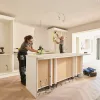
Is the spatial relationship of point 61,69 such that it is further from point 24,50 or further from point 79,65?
point 24,50

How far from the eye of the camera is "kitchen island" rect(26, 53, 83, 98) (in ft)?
7.10

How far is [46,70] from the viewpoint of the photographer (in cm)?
251

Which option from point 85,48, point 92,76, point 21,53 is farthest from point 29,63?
point 85,48

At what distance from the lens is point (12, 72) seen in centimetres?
379

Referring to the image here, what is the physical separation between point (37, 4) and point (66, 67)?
6.98ft

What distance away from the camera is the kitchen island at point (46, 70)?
2.16 metres

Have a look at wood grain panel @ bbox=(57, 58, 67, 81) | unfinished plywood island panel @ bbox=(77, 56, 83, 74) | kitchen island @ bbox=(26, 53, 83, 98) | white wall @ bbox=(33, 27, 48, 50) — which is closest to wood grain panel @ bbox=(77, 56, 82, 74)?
unfinished plywood island panel @ bbox=(77, 56, 83, 74)

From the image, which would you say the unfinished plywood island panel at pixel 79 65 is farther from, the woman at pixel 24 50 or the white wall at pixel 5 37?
the white wall at pixel 5 37

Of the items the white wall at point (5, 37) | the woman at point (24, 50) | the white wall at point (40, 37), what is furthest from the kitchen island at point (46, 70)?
the white wall at point (40, 37)

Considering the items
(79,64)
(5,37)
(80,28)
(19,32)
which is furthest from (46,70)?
(80,28)

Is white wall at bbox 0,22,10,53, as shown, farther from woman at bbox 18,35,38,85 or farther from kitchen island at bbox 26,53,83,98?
kitchen island at bbox 26,53,83,98

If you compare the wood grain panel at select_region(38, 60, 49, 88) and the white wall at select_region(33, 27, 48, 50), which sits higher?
the white wall at select_region(33, 27, 48, 50)

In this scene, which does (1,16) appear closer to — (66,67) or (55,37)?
(55,37)

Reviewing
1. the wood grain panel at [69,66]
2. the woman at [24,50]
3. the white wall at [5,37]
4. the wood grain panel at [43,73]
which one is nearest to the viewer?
the wood grain panel at [43,73]
